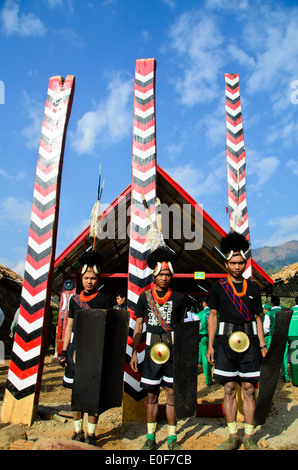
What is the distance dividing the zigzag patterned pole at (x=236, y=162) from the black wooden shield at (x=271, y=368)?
6.09 ft

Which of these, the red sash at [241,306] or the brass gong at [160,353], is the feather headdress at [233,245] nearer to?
the red sash at [241,306]

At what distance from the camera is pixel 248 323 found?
3723mm

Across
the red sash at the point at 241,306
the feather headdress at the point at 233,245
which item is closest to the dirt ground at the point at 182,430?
the red sash at the point at 241,306

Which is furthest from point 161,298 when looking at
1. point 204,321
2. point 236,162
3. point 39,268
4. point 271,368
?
point 204,321

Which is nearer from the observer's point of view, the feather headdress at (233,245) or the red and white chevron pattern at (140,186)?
the feather headdress at (233,245)

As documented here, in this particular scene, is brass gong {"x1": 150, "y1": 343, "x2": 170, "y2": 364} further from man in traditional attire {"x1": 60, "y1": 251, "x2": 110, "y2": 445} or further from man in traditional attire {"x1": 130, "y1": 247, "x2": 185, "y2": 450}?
man in traditional attire {"x1": 60, "y1": 251, "x2": 110, "y2": 445}

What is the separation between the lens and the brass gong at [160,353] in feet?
11.9

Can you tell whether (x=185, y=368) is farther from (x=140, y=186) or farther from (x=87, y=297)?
(x=140, y=186)

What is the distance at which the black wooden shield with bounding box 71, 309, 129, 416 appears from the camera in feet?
11.1

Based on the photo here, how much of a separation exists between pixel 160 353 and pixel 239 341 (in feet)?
2.82

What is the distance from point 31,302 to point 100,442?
2.10m
